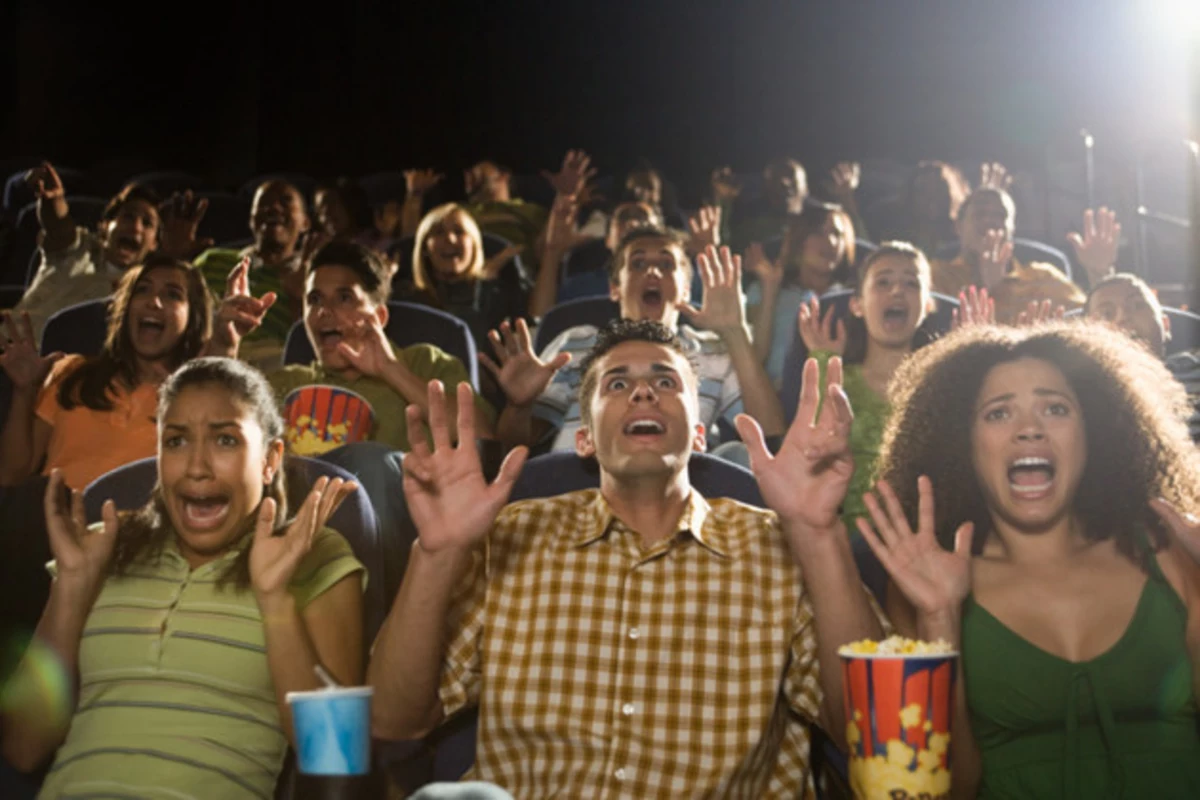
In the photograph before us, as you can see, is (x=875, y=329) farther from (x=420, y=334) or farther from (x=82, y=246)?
(x=82, y=246)

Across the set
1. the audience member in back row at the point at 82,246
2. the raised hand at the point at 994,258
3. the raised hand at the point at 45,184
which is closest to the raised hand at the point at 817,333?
the raised hand at the point at 994,258

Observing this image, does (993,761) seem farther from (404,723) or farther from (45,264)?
(45,264)

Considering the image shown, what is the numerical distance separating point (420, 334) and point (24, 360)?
91 cm

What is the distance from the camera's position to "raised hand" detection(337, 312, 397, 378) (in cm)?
274

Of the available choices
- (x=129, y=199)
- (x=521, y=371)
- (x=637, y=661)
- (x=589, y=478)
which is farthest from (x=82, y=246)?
(x=637, y=661)

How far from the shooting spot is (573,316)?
133 inches

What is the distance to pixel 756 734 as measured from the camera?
5.30ft

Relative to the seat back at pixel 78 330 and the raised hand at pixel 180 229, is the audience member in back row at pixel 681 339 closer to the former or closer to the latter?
the seat back at pixel 78 330

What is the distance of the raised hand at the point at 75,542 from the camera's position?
171 centimetres

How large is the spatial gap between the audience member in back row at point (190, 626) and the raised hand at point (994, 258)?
2.51 m

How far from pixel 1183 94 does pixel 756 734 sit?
19.1ft

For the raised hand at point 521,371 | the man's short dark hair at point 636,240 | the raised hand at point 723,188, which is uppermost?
the raised hand at point 723,188

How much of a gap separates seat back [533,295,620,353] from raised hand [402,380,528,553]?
68.9 inches

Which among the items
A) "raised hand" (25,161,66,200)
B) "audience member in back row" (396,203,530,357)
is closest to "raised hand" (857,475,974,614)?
"audience member in back row" (396,203,530,357)
